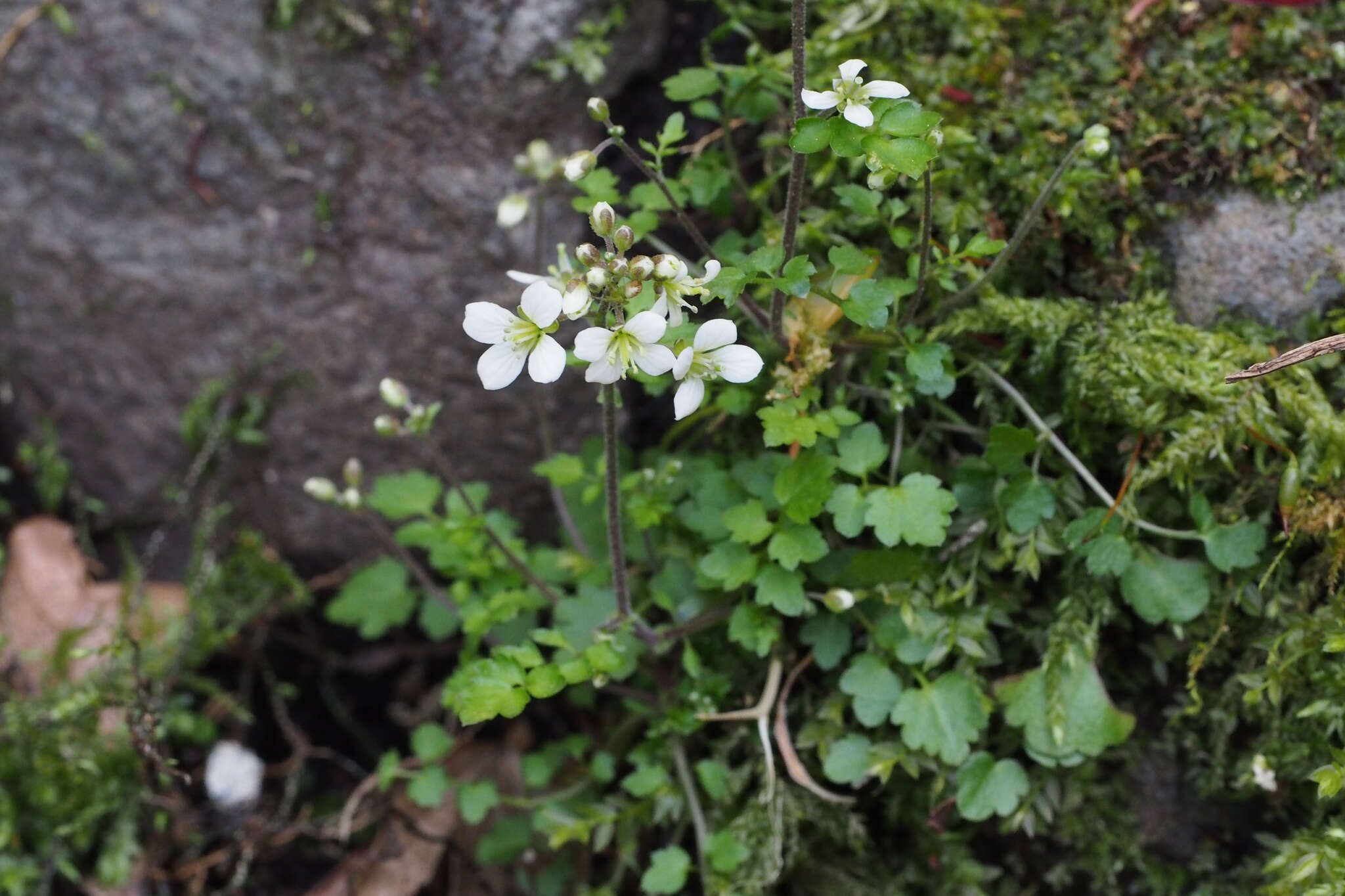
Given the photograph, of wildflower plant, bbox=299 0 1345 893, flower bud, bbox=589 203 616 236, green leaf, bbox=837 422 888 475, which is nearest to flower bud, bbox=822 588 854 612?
wildflower plant, bbox=299 0 1345 893

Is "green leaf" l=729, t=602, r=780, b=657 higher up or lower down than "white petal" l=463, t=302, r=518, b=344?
lower down

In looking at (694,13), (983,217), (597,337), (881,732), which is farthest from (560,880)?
(694,13)

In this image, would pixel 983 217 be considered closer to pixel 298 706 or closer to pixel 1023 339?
pixel 1023 339

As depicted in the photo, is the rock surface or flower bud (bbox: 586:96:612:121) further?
the rock surface

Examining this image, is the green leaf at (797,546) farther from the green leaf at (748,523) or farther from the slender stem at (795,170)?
the slender stem at (795,170)

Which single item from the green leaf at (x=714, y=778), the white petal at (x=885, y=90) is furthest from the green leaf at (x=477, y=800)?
the white petal at (x=885, y=90)

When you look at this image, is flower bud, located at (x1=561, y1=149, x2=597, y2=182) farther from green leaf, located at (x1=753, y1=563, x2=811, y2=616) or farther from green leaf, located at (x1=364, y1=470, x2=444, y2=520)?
green leaf, located at (x1=364, y1=470, x2=444, y2=520)
